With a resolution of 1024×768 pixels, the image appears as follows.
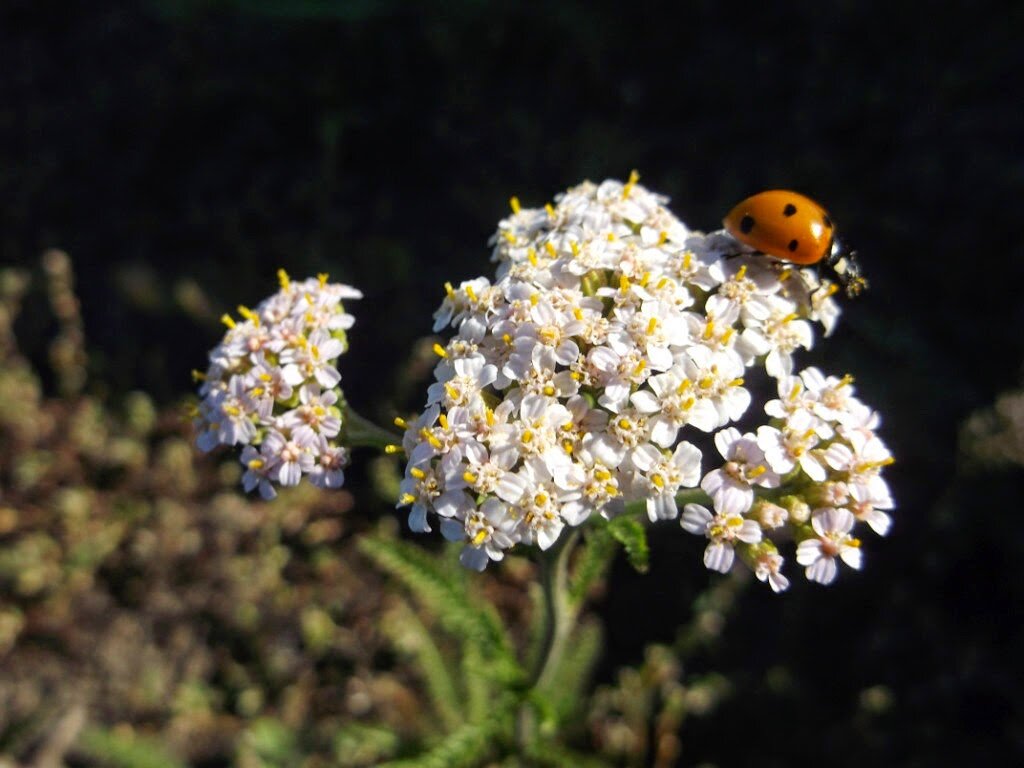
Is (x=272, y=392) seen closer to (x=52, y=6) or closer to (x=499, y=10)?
(x=499, y=10)

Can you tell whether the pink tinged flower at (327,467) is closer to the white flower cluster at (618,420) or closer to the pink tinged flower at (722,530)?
the white flower cluster at (618,420)

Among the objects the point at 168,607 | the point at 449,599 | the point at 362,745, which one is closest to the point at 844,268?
the point at 449,599

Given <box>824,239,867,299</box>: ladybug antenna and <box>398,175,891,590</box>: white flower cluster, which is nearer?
<box>398,175,891,590</box>: white flower cluster

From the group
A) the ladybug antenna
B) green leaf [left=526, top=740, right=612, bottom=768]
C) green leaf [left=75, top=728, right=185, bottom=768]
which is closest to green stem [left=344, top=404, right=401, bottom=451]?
green leaf [left=526, top=740, right=612, bottom=768]

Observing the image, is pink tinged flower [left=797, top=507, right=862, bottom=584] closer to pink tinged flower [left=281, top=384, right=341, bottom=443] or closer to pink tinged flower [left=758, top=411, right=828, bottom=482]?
pink tinged flower [left=758, top=411, right=828, bottom=482]

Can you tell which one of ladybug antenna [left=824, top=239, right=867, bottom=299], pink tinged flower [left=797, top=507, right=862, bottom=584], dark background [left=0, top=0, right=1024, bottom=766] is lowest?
pink tinged flower [left=797, top=507, right=862, bottom=584]

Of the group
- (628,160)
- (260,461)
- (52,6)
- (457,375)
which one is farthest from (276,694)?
(52,6)

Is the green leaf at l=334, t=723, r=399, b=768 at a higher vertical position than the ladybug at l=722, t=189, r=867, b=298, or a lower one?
lower

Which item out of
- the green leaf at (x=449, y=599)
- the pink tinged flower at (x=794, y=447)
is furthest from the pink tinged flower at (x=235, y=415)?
the pink tinged flower at (x=794, y=447)
